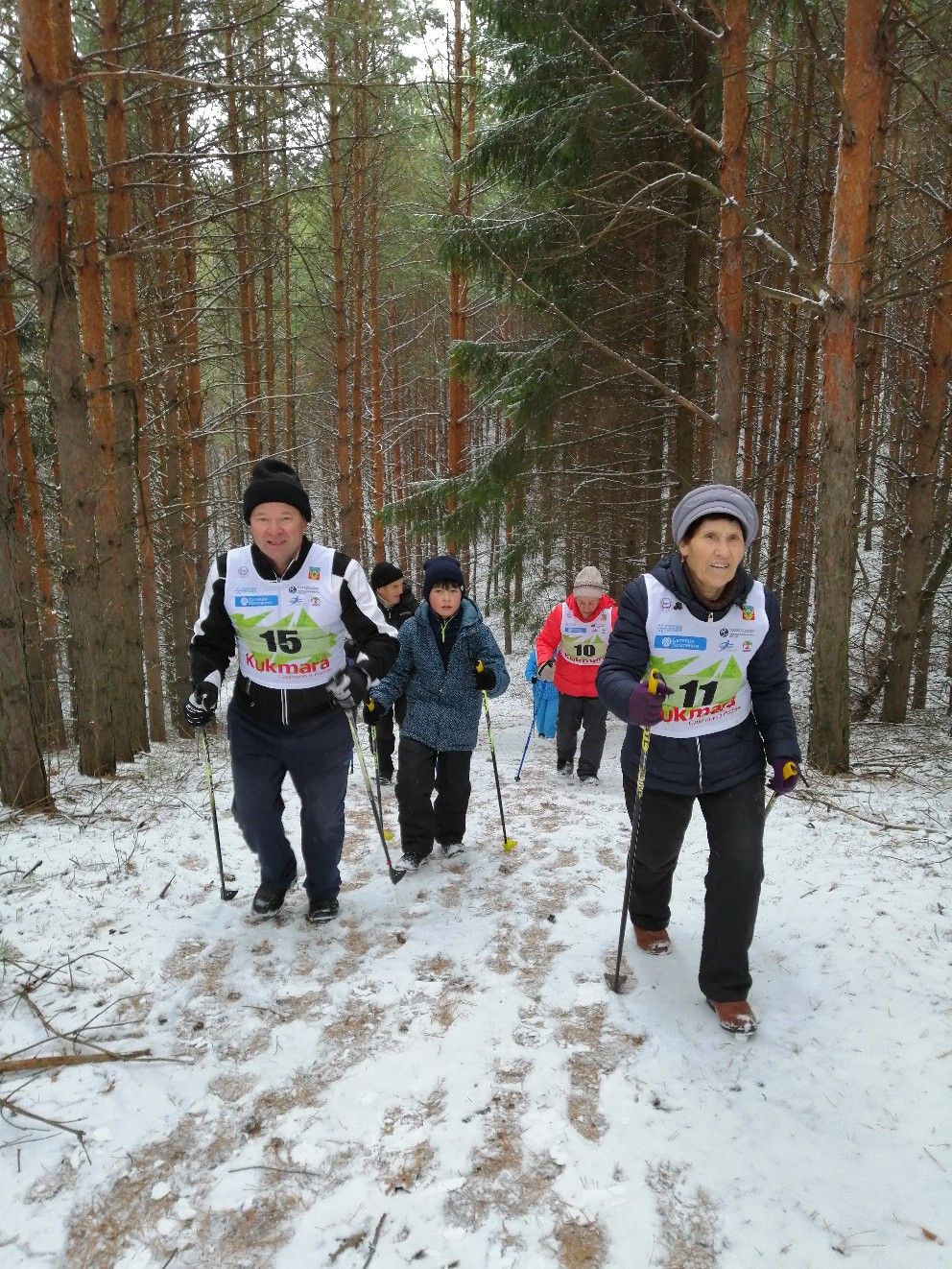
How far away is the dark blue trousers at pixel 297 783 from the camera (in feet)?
12.7

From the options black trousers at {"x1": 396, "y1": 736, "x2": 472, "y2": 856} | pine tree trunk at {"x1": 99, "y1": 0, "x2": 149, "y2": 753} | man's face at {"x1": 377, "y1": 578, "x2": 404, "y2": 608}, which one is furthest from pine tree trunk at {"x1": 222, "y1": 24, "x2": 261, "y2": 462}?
black trousers at {"x1": 396, "y1": 736, "x2": 472, "y2": 856}

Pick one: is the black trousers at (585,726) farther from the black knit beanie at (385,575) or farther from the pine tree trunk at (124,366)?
the pine tree trunk at (124,366)

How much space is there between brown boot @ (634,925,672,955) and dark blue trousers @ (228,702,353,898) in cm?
174

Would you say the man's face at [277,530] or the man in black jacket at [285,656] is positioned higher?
the man's face at [277,530]

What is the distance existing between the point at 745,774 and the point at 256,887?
3.07 metres

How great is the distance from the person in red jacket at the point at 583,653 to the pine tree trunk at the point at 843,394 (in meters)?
2.04

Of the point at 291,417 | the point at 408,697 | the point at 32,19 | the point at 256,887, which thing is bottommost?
the point at 256,887

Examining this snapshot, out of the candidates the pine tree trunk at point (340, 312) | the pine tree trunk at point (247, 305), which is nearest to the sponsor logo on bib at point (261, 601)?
the pine tree trunk at point (247, 305)

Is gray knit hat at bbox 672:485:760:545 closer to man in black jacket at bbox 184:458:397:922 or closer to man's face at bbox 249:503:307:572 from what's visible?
man in black jacket at bbox 184:458:397:922

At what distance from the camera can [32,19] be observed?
468 centimetres

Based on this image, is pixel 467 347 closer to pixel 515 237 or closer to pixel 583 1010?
pixel 515 237

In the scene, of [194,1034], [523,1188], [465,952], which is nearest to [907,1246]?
[523,1188]

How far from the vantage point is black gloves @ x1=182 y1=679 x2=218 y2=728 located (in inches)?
148

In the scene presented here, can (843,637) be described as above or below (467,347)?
below
